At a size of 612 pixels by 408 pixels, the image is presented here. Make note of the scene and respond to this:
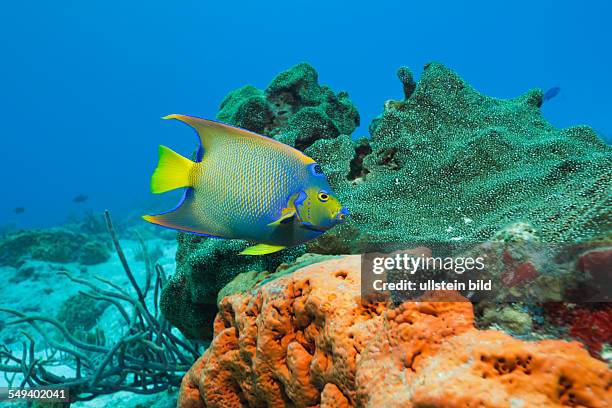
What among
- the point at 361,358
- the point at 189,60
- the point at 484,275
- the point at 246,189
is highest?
the point at 189,60

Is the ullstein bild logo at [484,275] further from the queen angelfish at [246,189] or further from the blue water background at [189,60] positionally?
the blue water background at [189,60]

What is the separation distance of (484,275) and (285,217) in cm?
78

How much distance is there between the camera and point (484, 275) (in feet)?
4.16

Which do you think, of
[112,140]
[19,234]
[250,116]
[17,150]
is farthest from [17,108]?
[250,116]

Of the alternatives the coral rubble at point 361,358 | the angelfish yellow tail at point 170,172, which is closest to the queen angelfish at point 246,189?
the angelfish yellow tail at point 170,172

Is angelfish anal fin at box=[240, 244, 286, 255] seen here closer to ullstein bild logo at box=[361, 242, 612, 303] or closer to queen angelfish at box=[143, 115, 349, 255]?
queen angelfish at box=[143, 115, 349, 255]

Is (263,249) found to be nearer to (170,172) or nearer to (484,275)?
(170,172)

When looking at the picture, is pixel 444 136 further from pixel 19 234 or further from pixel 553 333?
pixel 19 234

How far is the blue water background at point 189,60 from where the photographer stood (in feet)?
310

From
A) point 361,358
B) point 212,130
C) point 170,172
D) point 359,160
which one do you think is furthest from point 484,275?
point 359,160

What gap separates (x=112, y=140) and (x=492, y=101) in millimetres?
138760

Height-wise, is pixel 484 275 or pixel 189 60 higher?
pixel 189 60

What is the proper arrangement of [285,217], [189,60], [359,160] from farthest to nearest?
[189,60] < [359,160] < [285,217]

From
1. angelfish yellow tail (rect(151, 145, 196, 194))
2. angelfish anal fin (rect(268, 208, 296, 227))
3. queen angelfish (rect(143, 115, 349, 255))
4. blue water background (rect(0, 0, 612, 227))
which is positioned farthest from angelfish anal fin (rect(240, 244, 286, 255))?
blue water background (rect(0, 0, 612, 227))
